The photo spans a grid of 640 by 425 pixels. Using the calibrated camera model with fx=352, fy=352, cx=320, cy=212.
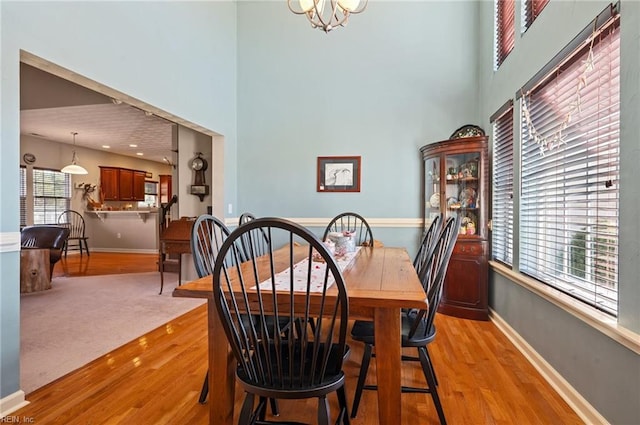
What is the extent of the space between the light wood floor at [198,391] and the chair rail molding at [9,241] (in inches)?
32.8

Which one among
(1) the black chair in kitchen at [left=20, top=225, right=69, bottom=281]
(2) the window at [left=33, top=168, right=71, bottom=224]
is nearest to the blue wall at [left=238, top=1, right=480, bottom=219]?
(1) the black chair in kitchen at [left=20, top=225, right=69, bottom=281]

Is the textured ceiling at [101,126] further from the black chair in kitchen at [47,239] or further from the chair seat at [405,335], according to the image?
the chair seat at [405,335]

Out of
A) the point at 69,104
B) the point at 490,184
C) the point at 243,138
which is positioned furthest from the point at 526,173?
the point at 69,104

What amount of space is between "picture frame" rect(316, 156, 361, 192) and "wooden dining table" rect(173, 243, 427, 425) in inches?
107

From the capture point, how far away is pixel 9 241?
1812mm

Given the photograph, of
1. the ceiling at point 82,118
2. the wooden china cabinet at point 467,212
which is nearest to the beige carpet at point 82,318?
the ceiling at point 82,118

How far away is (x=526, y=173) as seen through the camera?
2.69 m

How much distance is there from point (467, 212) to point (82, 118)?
5765 millimetres

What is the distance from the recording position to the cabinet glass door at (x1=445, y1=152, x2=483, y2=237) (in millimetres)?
3496

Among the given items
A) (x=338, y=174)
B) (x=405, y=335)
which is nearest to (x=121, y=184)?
(x=338, y=174)

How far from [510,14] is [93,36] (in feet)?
11.2

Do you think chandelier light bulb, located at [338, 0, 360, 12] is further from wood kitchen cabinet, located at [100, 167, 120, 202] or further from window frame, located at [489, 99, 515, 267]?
wood kitchen cabinet, located at [100, 167, 120, 202]

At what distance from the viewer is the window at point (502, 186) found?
10.1 feet

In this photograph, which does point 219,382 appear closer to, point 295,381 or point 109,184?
point 295,381
